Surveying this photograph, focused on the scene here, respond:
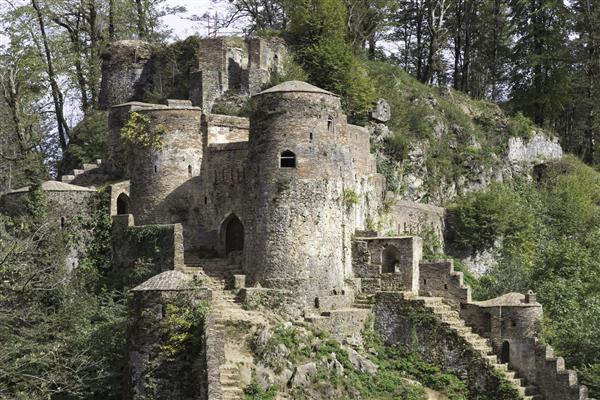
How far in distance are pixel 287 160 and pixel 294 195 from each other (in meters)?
1.31

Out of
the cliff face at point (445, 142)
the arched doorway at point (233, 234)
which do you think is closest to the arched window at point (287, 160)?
the arched doorway at point (233, 234)

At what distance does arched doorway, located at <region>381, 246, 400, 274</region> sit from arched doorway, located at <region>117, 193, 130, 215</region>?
10235 mm

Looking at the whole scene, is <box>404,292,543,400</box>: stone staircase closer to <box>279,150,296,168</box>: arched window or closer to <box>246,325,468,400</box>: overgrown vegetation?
<box>246,325,468,400</box>: overgrown vegetation

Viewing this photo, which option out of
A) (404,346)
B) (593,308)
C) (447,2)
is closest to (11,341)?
(404,346)

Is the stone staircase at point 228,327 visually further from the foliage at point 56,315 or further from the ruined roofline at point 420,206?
the ruined roofline at point 420,206

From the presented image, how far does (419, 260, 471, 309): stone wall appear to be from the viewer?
3675cm

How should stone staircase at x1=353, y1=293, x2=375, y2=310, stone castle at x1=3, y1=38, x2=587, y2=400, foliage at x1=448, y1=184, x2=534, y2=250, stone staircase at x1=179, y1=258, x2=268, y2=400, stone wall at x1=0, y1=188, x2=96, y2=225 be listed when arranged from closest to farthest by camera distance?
stone staircase at x1=179, y1=258, x2=268, y2=400
stone castle at x1=3, y1=38, x2=587, y2=400
stone staircase at x1=353, y1=293, x2=375, y2=310
stone wall at x1=0, y1=188, x2=96, y2=225
foliage at x1=448, y1=184, x2=534, y2=250

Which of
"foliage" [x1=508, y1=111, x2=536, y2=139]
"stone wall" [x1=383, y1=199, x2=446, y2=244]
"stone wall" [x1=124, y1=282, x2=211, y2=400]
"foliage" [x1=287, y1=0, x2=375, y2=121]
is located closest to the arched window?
"stone wall" [x1=124, y1=282, x2=211, y2=400]

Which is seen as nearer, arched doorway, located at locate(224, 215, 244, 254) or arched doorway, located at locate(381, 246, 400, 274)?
arched doorway, located at locate(381, 246, 400, 274)

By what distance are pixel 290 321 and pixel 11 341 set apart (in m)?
9.33

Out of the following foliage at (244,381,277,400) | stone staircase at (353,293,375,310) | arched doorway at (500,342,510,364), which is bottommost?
foliage at (244,381,277,400)

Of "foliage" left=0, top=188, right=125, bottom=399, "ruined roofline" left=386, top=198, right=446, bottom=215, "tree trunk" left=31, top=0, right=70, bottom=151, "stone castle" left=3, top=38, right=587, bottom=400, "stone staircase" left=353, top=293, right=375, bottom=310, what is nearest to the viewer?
"foliage" left=0, top=188, right=125, bottom=399

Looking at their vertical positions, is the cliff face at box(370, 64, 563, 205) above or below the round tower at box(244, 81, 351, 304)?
above

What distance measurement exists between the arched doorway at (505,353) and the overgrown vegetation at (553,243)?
6.92 feet
